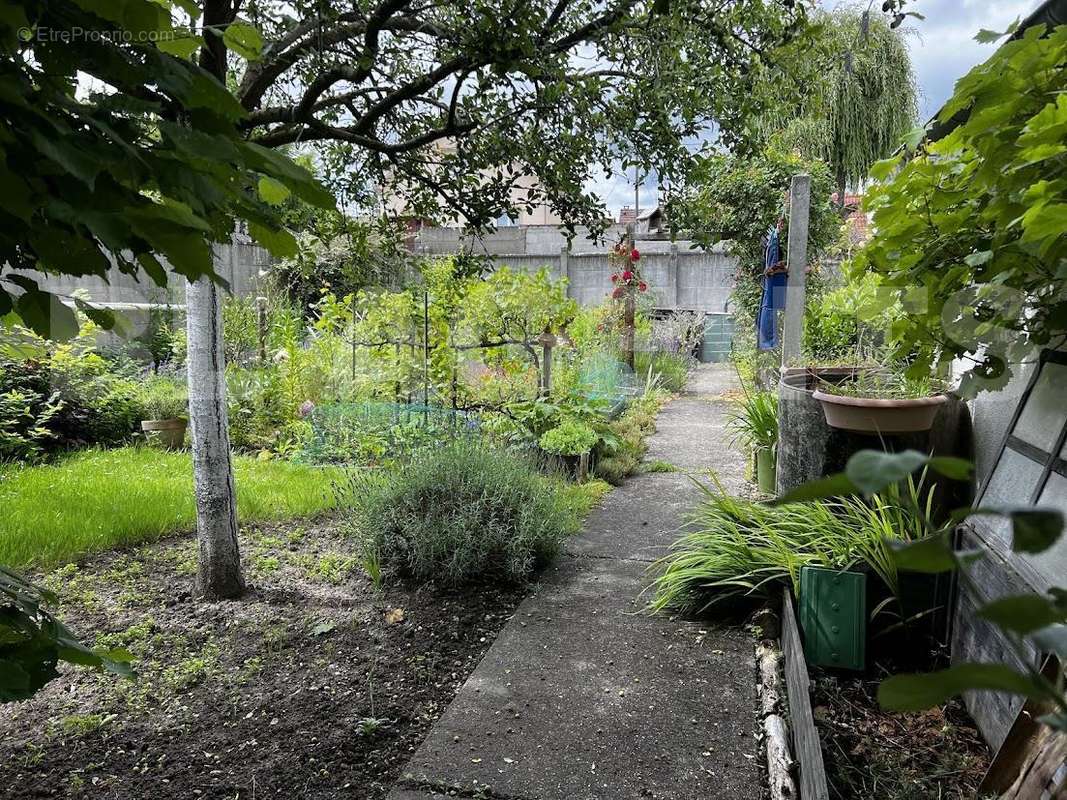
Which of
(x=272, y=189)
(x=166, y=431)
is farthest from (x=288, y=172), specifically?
(x=166, y=431)

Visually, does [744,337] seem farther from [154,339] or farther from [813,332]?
[154,339]

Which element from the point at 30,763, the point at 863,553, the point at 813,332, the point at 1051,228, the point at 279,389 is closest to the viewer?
the point at 1051,228

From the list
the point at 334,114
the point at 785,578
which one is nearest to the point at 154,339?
the point at 334,114

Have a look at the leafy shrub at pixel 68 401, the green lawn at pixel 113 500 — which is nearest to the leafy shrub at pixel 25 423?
the leafy shrub at pixel 68 401

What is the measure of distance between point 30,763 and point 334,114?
2.51 metres

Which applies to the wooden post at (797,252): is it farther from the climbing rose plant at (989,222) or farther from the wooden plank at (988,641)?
the climbing rose plant at (989,222)

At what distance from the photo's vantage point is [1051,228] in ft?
3.51

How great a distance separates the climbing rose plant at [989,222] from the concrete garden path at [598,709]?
120 centimetres

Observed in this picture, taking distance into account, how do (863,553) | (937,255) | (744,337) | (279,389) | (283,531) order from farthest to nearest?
1. (744,337)
2. (279,389)
3. (283,531)
4. (863,553)
5. (937,255)

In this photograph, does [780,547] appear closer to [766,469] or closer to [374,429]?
[766,469]

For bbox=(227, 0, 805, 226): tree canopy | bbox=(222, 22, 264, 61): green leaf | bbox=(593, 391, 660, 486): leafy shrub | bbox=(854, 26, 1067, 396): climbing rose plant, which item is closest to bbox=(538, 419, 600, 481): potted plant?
bbox=(593, 391, 660, 486): leafy shrub

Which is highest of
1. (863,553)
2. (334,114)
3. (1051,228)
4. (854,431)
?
(334,114)

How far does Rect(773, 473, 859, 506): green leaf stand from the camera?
364 millimetres

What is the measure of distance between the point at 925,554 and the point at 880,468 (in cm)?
7
